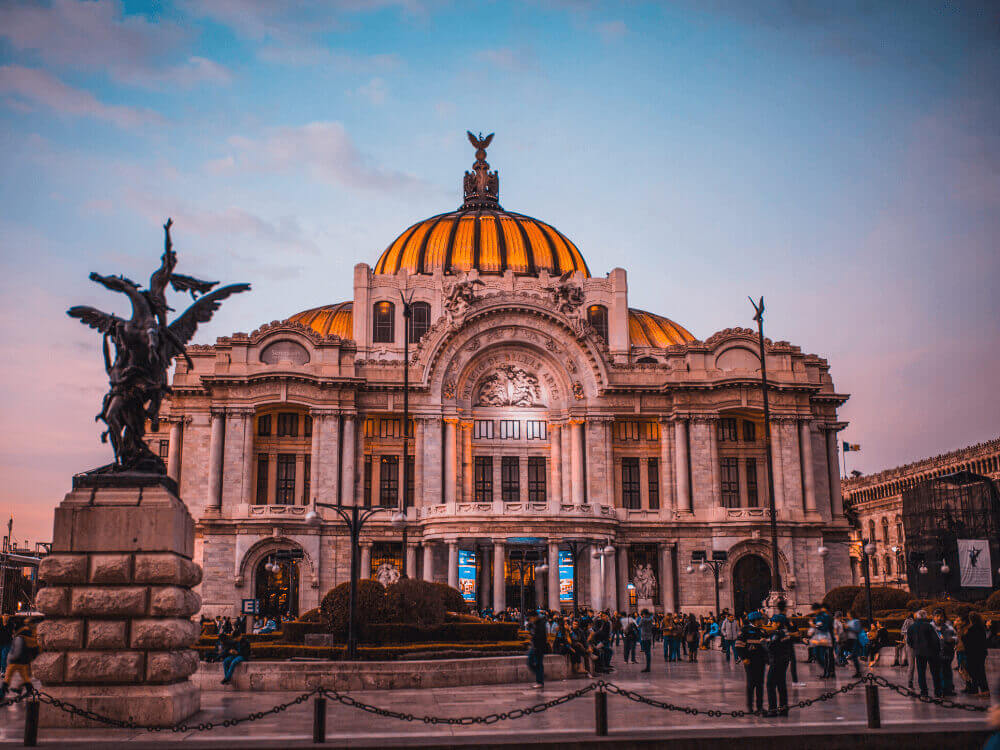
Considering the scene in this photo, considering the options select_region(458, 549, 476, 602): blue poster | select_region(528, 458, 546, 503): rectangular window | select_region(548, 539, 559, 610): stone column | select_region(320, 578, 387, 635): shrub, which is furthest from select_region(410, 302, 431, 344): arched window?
select_region(320, 578, 387, 635): shrub

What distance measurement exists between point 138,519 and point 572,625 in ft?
59.5

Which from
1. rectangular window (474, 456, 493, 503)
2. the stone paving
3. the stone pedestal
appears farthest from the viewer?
rectangular window (474, 456, 493, 503)

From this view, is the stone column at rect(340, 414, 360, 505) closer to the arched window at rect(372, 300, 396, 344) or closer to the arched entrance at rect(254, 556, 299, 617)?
the arched entrance at rect(254, 556, 299, 617)

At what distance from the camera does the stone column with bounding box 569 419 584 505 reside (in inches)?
2436

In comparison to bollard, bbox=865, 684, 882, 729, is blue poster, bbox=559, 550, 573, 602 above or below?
above

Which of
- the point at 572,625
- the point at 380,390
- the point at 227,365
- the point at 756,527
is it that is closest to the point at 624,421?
the point at 756,527

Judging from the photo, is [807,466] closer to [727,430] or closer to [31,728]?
[727,430]

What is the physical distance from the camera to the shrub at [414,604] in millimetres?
30281

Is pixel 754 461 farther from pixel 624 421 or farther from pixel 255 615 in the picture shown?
pixel 255 615

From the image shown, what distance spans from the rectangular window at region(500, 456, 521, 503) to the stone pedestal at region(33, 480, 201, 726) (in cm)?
4703

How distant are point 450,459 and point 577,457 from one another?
797cm

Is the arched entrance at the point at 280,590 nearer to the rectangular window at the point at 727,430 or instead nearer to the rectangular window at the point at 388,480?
the rectangular window at the point at 388,480

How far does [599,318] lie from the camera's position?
71.1 m

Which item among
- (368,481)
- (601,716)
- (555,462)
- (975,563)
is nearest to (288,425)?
(368,481)
